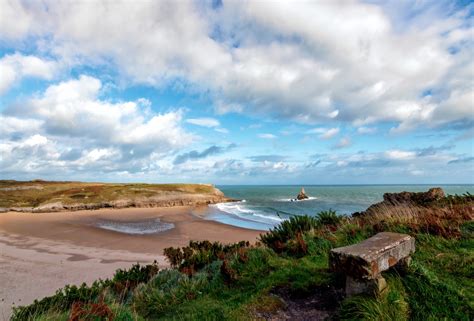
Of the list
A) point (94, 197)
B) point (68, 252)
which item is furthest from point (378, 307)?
point (94, 197)

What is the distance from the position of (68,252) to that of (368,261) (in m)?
20.6

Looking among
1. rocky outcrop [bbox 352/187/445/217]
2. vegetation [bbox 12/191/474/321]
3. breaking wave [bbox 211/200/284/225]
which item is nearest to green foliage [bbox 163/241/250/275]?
vegetation [bbox 12/191/474/321]

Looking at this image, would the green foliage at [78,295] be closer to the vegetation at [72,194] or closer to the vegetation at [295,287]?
the vegetation at [295,287]

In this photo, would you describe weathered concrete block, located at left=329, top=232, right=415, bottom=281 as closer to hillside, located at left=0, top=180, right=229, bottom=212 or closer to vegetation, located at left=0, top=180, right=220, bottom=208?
hillside, located at left=0, top=180, right=229, bottom=212

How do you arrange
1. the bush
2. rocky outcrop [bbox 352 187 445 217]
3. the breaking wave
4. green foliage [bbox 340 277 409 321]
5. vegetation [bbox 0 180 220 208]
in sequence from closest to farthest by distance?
green foliage [bbox 340 277 409 321]
the bush
rocky outcrop [bbox 352 187 445 217]
the breaking wave
vegetation [bbox 0 180 220 208]

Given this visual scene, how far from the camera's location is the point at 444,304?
171 inches

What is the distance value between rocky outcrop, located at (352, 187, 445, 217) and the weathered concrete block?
351 inches

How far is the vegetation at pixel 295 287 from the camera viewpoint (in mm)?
4391

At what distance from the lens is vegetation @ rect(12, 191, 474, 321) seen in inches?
173

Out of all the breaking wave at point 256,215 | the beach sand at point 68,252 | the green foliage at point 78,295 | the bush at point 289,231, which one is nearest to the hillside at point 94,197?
the breaking wave at point 256,215

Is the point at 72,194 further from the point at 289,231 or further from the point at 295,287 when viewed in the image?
the point at 295,287

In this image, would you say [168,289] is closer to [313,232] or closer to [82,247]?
[313,232]

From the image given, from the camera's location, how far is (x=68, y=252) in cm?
1969

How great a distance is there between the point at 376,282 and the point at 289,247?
395 cm
